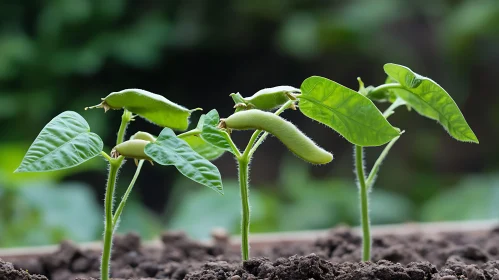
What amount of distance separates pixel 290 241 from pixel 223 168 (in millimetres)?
1696

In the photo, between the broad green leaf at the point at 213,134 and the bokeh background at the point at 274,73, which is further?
the bokeh background at the point at 274,73

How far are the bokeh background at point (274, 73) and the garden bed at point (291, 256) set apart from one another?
3.78 feet

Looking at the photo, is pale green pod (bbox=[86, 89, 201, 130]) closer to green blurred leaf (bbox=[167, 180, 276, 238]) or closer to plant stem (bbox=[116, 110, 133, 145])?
plant stem (bbox=[116, 110, 133, 145])

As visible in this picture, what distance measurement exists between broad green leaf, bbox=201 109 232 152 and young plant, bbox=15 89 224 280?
0.01m

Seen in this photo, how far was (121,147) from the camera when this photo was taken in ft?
2.31

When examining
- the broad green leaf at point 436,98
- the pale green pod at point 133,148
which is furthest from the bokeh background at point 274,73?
the pale green pod at point 133,148

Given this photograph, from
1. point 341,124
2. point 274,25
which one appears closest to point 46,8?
point 274,25

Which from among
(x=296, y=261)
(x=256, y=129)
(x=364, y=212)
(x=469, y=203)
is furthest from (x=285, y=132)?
(x=469, y=203)

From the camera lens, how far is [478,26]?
2898 mm

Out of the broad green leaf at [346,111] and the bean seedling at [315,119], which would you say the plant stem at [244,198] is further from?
the broad green leaf at [346,111]

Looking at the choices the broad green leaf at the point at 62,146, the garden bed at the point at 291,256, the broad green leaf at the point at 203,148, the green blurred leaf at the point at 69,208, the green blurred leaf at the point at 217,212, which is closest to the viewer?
the broad green leaf at the point at 62,146

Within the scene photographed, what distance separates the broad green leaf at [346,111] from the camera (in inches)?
28.5

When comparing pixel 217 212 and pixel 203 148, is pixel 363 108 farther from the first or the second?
pixel 217 212

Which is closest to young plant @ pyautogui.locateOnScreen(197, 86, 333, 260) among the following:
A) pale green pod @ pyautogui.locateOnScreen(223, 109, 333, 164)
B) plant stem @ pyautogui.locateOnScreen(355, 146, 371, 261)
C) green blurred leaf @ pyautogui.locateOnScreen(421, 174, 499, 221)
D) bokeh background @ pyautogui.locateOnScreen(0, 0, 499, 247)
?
pale green pod @ pyautogui.locateOnScreen(223, 109, 333, 164)
